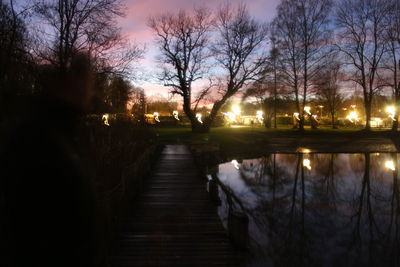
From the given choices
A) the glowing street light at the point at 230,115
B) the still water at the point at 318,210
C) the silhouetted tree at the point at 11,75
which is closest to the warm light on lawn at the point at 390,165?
the still water at the point at 318,210

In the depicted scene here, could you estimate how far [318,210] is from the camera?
10164 mm

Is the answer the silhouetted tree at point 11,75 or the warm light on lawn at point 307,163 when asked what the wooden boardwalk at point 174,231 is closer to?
the silhouetted tree at point 11,75

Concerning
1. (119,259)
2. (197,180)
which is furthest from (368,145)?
(119,259)

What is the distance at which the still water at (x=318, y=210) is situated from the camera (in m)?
6.86

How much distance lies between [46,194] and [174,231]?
596 centimetres

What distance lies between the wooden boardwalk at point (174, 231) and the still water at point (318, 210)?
75cm

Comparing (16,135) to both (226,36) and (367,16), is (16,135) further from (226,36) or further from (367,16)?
(367,16)

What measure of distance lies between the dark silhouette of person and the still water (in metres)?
5.10

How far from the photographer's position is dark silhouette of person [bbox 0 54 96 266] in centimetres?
169

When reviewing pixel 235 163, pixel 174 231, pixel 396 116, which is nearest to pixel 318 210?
pixel 174 231

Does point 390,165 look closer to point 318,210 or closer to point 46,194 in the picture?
point 318,210

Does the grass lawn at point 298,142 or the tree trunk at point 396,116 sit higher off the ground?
the tree trunk at point 396,116

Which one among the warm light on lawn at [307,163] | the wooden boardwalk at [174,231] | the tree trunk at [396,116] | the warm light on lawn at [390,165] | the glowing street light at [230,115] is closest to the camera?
the wooden boardwalk at [174,231]

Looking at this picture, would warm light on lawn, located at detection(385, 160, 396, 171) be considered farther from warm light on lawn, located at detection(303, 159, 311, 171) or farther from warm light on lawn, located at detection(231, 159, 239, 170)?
warm light on lawn, located at detection(231, 159, 239, 170)
